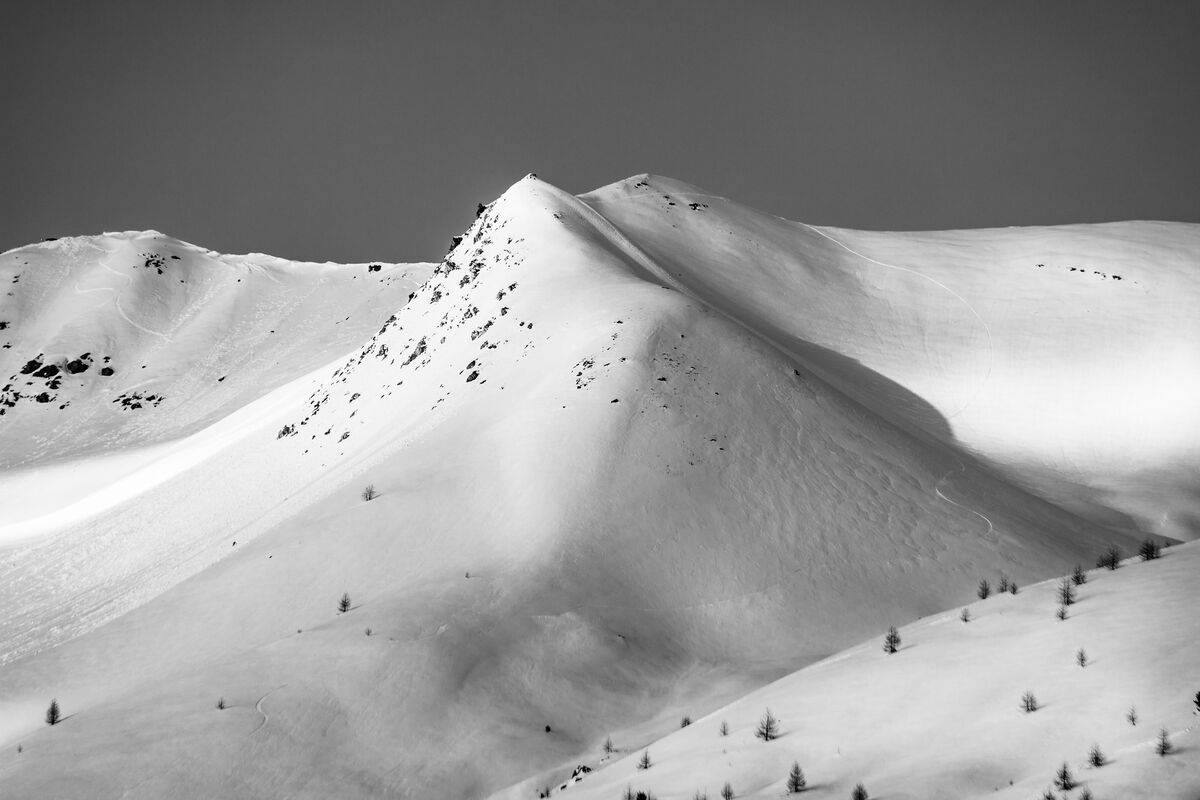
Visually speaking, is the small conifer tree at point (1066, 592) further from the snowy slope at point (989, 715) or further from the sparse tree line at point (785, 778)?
the sparse tree line at point (785, 778)

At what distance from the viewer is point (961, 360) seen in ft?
159

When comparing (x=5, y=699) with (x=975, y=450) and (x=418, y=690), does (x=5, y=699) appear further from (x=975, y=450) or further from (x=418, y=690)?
(x=975, y=450)

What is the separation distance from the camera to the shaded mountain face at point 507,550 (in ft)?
62.9

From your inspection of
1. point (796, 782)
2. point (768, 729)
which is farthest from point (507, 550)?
point (796, 782)

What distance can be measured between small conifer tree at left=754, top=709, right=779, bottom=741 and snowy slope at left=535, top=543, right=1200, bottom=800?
117mm

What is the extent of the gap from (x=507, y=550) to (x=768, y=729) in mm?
11270

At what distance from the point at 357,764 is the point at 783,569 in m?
10.4

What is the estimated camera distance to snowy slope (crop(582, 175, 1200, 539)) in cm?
4088

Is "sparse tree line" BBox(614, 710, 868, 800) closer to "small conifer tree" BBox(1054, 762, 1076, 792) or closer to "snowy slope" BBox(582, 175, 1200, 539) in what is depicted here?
"small conifer tree" BBox(1054, 762, 1076, 792)

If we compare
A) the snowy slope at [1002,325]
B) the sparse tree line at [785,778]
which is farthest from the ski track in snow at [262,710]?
the snowy slope at [1002,325]

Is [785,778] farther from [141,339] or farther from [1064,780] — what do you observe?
[141,339]

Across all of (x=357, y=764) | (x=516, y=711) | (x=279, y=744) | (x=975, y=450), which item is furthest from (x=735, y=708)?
(x=975, y=450)

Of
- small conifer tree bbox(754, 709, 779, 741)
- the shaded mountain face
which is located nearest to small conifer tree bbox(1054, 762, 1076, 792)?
small conifer tree bbox(754, 709, 779, 741)

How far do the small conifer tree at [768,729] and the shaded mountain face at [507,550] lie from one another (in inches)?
190
